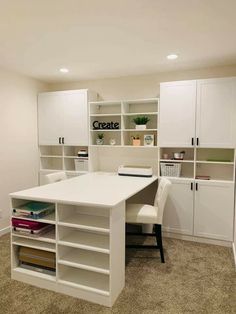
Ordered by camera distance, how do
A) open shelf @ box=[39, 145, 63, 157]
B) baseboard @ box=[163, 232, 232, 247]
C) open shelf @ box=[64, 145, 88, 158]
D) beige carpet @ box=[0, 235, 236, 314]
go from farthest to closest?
open shelf @ box=[39, 145, 63, 157] < open shelf @ box=[64, 145, 88, 158] < baseboard @ box=[163, 232, 232, 247] < beige carpet @ box=[0, 235, 236, 314]

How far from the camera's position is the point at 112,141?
3.99 metres

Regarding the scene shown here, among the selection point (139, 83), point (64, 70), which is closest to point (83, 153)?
point (64, 70)

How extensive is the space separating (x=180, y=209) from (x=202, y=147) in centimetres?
92

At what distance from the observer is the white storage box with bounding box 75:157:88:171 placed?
4059 mm

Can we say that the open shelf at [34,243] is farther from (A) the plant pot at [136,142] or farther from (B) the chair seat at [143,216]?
(A) the plant pot at [136,142]

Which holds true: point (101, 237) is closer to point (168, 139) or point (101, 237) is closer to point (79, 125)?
point (168, 139)

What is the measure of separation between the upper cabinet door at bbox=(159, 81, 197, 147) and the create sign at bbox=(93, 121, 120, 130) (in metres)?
0.76

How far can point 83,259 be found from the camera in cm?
229

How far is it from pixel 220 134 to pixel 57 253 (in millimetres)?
2433

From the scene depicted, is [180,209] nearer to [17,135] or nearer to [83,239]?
[83,239]

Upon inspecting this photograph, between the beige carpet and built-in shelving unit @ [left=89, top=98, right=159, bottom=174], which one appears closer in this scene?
the beige carpet

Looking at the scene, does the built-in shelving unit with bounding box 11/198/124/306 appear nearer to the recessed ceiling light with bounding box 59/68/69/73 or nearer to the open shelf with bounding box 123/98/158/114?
the open shelf with bounding box 123/98/158/114

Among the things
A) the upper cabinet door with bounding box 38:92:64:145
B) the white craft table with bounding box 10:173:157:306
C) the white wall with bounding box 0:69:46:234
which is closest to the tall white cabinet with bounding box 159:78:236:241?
the white craft table with bounding box 10:173:157:306

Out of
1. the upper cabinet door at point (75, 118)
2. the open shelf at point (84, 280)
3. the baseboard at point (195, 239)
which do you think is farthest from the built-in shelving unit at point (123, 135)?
the open shelf at point (84, 280)
